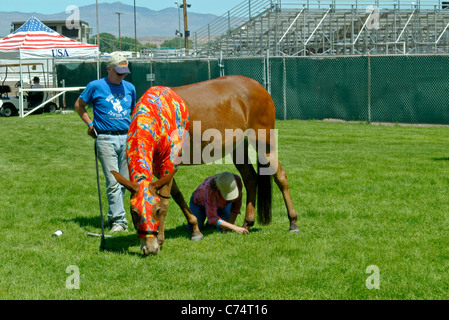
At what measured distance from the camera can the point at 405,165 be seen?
12.1 meters

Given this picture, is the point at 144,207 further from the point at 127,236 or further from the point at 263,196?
the point at 263,196

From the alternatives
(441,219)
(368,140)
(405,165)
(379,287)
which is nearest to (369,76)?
(368,140)

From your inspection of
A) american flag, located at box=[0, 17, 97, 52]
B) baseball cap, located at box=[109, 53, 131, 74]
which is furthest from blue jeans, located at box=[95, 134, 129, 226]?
american flag, located at box=[0, 17, 97, 52]

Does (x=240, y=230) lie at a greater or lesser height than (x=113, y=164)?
lesser

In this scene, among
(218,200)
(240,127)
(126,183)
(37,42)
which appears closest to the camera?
(126,183)

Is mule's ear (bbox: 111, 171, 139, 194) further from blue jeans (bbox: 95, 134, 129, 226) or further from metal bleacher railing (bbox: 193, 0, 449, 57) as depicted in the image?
metal bleacher railing (bbox: 193, 0, 449, 57)

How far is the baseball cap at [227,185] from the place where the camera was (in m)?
7.29

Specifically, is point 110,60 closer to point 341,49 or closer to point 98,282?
point 98,282

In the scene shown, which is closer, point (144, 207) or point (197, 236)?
point (144, 207)

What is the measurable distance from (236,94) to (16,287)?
3.41 meters

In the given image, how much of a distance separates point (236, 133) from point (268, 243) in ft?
4.52

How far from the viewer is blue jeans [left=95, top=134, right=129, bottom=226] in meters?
7.62

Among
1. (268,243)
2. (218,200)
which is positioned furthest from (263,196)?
(268,243)

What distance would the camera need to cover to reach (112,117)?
758cm
